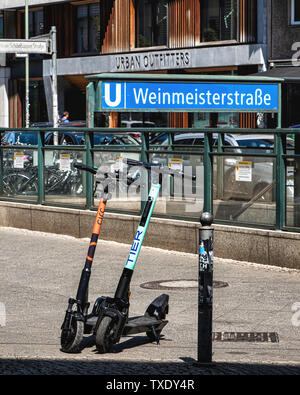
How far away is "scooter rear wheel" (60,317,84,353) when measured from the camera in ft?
25.1

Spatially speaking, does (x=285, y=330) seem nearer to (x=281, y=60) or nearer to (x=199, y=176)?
(x=199, y=176)

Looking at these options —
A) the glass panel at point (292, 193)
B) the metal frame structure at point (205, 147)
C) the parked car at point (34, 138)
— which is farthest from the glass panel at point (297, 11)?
the glass panel at point (292, 193)

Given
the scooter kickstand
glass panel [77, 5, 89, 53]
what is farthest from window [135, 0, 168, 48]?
the scooter kickstand

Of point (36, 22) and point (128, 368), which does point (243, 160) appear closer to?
point (128, 368)

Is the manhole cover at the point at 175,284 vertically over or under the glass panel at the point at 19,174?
under

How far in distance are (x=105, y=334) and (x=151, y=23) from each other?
32787 mm

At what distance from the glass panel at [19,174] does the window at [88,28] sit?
25028 millimetres

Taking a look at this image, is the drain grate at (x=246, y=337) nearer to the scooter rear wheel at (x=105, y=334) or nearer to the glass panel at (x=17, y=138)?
the scooter rear wheel at (x=105, y=334)

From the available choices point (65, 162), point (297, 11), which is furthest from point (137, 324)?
point (297, 11)

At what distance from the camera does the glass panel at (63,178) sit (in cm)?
1584

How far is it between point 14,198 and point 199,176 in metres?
5.11

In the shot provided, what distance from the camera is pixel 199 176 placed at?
13500 millimetres

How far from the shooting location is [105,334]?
762 centimetres

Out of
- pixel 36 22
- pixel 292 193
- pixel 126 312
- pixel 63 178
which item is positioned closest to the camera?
pixel 126 312
